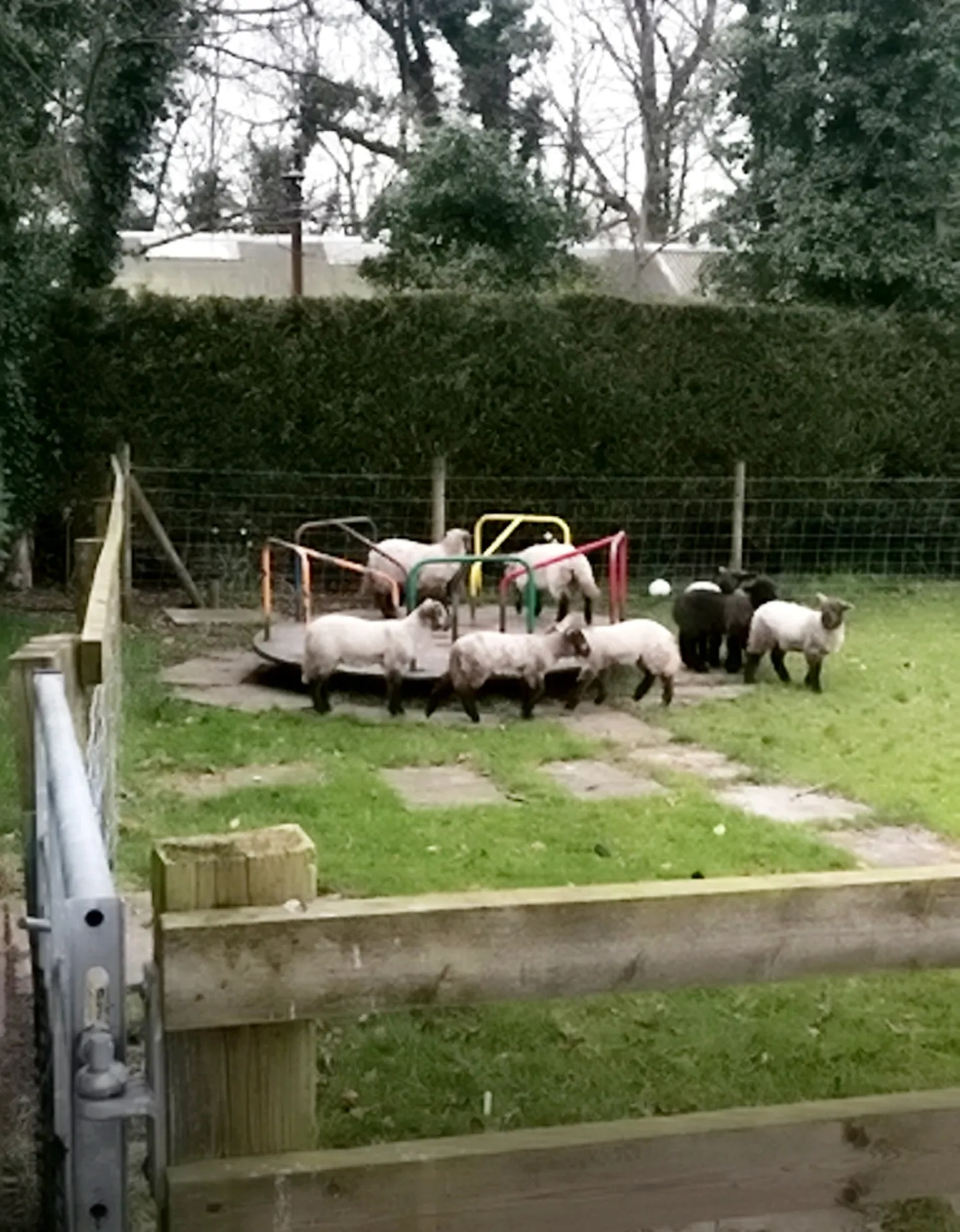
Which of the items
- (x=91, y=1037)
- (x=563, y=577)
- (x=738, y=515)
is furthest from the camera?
(x=738, y=515)

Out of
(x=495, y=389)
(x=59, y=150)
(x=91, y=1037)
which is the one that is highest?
(x=59, y=150)

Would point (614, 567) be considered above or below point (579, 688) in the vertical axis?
above

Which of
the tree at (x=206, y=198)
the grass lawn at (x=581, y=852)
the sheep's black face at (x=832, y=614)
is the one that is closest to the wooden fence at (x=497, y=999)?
the grass lawn at (x=581, y=852)

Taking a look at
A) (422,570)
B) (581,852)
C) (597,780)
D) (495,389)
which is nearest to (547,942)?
(581,852)

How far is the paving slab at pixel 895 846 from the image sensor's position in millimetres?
6176

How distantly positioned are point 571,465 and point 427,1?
11773 mm

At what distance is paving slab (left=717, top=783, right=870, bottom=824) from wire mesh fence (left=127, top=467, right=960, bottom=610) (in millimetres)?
6707

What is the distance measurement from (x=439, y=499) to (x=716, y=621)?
13.5 ft

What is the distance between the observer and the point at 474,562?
399 inches

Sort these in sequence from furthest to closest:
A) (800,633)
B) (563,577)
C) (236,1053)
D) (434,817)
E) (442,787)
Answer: (563,577) → (800,633) → (442,787) → (434,817) → (236,1053)

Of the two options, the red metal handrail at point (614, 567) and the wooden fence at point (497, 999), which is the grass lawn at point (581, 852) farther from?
the wooden fence at point (497, 999)

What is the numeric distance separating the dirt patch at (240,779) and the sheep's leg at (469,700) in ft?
4.71

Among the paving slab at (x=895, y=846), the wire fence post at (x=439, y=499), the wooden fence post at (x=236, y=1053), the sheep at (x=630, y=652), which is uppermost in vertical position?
the wooden fence post at (x=236, y=1053)

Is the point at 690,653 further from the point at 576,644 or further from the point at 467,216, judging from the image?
the point at 467,216
